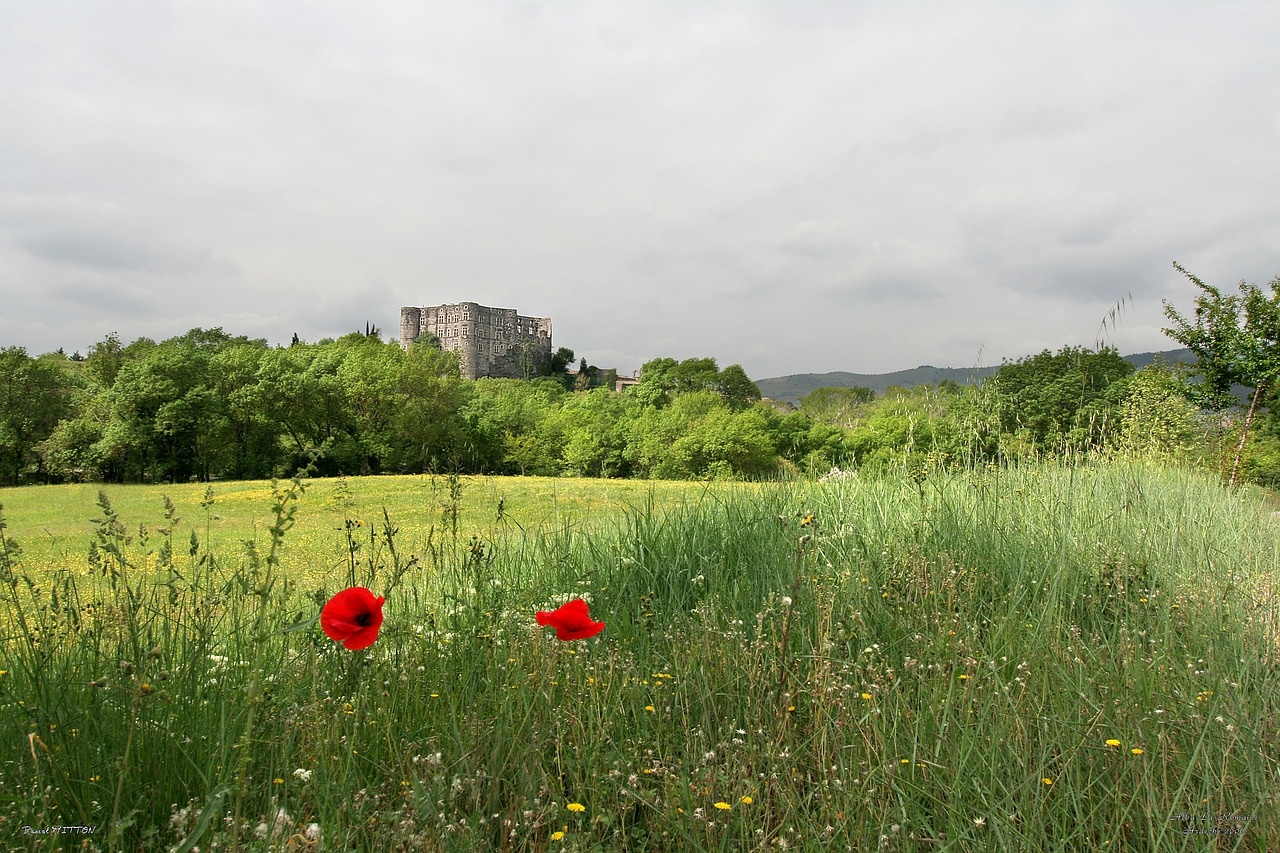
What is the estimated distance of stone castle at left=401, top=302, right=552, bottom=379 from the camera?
109188mm

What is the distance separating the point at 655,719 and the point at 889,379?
4083 inches

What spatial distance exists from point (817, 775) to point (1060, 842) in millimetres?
759

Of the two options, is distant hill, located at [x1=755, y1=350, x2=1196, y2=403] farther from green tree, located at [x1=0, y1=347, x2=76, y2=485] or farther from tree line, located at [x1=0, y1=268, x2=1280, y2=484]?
green tree, located at [x1=0, y1=347, x2=76, y2=485]

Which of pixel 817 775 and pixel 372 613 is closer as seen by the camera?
pixel 372 613

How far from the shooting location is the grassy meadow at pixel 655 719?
1881 millimetres

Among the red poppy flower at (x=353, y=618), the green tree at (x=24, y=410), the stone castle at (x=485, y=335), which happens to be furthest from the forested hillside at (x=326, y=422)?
the stone castle at (x=485, y=335)

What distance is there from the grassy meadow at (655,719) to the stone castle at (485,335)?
103617mm

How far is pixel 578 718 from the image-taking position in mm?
2279

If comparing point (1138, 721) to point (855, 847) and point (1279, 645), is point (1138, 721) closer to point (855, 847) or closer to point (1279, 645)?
point (855, 847)

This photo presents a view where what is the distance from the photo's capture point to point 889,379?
9981cm

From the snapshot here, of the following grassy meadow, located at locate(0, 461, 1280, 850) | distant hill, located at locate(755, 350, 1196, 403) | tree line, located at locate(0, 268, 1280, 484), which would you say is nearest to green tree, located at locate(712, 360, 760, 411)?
distant hill, located at locate(755, 350, 1196, 403)

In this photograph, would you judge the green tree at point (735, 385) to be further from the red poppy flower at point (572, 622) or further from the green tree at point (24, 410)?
the red poppy flower at point (572, 622)

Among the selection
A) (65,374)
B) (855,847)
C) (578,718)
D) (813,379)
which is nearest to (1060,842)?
(855,847)

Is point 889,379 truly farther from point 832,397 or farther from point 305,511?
point 305,511
